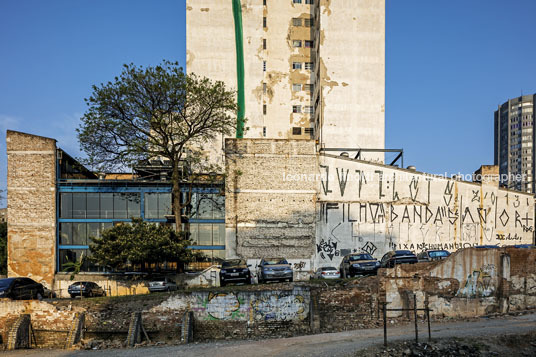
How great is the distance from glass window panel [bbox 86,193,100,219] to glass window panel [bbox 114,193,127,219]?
4.77ft

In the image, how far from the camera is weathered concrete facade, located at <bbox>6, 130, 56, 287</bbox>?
1219 inches

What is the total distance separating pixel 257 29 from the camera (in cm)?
5003

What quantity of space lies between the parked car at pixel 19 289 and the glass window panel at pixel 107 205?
8.96m

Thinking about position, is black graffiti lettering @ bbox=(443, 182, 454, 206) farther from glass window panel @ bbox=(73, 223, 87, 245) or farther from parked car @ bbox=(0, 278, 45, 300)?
parked car @ bbox=(0, 278, 45, 300)

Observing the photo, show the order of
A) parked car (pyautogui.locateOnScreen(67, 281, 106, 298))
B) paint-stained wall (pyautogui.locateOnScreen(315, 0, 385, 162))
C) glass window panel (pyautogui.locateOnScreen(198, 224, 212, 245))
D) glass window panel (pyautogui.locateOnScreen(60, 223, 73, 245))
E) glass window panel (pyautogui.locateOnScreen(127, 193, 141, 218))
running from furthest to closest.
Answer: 1. paint-stained wall (pyautogui.locateOnScreen(315, 0, 385, 162))
2. glass window panel (pyautogui.locateOnScreen(198, 224, 212, 245))
3. glass window panel (pyautogui.locateOnScreen(127, 193, 141, 218))
4. glass window panel (pyautogui.locateOnScreen(60, 223, 73, 245))
5. parked car (pyautogui.locateOnScreen(67, 281, 106, 298))

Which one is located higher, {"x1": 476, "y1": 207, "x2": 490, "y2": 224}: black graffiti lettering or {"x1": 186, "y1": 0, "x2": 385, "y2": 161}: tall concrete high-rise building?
{"x1": 186, "y1": 0, "x2": 385, "y2": 161}: tall concrete high-rise building

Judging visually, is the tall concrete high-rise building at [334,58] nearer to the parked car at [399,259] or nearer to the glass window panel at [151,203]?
the glass window panel at [151,203]

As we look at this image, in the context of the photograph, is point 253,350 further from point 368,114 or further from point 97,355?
point 368,114

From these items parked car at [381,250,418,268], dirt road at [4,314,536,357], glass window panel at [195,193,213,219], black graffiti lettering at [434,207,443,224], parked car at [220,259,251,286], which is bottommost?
dirt road at [4,314,536,357]

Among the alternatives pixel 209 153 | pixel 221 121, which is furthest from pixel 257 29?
pixel 221 121

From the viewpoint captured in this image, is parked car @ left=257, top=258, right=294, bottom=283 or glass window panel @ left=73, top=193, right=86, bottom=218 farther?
glass window panel @ left=73, top=193, right=86, bottom=218

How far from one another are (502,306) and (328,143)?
29.3 meters

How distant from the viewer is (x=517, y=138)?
370 feet

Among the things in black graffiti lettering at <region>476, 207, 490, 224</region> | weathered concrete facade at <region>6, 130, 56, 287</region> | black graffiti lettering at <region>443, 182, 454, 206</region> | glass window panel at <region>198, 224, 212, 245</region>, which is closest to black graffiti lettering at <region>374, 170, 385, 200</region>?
black graffiti lettering at <region>443, 182, 454, 206</region>
